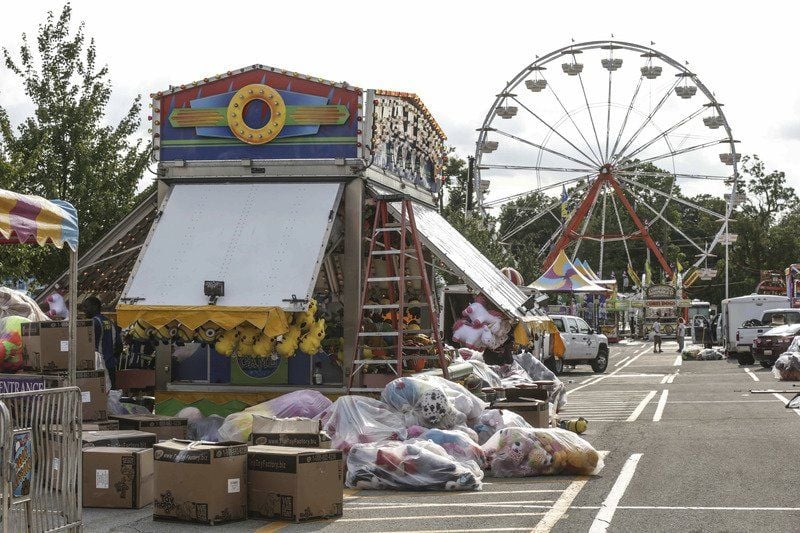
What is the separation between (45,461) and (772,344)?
31.7m

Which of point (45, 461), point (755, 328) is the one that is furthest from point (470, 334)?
point (755, 328)

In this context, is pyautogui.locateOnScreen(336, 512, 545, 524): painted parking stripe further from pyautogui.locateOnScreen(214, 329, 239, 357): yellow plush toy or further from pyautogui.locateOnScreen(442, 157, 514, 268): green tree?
pyautogui.locateOnScreen(442, 157, 514, 268): green tree

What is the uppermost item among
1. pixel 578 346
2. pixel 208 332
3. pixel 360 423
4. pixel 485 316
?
pixel 485 316

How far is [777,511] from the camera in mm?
9891

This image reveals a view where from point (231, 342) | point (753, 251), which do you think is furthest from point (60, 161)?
point (753, 251)

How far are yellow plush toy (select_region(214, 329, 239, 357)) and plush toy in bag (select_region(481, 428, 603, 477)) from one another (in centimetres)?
351

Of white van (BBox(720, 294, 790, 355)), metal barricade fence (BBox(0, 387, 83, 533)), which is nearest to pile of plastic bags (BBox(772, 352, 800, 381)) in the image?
white van (BBox(720, 294, 790, 355))

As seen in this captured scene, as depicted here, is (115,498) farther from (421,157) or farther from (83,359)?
(421,157)

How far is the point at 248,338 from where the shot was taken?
46.1ft

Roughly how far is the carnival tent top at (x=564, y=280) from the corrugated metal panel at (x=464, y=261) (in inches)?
1188

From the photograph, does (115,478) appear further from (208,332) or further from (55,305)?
(55,305)

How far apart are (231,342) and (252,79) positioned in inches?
149

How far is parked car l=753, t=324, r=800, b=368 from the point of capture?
118 ft

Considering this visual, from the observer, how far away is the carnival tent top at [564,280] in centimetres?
4866
